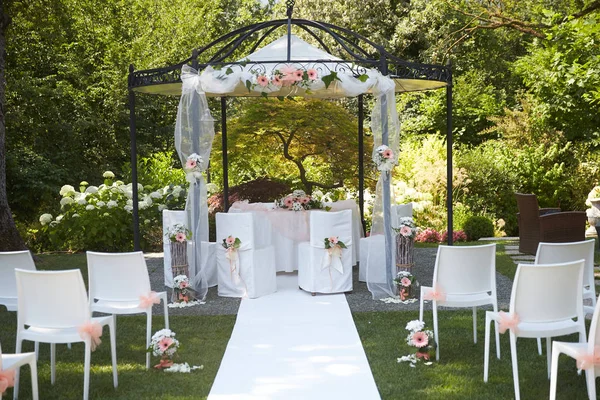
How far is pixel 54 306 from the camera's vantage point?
4383 mm

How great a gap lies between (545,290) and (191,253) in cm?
438

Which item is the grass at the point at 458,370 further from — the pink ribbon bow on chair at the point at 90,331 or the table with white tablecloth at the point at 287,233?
the table with white tablecloth at the point at 287,233

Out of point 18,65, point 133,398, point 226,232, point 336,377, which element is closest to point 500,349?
point 336,377


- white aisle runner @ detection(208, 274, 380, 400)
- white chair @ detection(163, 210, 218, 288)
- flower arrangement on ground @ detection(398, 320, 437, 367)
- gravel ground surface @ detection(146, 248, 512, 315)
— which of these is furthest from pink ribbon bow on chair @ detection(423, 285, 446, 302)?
white chair @ detection(163, 210, 218, 288)

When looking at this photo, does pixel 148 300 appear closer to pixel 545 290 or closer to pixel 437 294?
pixel 437 294

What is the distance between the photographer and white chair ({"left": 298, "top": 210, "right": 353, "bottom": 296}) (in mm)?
7441

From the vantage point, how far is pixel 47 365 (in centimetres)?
522

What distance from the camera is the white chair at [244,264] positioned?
7496mm

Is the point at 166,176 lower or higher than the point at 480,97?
lower

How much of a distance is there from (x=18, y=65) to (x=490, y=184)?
1044 cm

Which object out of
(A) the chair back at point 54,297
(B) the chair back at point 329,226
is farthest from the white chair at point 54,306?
(B) the chair back at point 329,226

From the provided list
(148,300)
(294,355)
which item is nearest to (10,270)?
(148,300)

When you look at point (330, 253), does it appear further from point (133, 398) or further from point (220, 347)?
point (133, 398)

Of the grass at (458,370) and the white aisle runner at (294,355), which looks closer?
the grass at (458,370)
